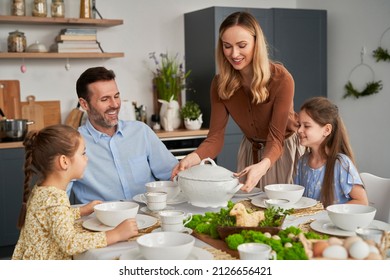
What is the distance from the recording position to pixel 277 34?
178 inches

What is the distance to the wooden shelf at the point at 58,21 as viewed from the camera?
12.6 feet

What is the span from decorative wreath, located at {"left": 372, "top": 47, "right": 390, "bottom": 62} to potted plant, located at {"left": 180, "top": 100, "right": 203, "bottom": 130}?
1441 millimetres

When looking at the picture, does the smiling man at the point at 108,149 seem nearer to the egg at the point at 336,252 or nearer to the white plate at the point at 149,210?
the white plate at the point at 149,210

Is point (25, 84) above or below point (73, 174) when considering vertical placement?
above

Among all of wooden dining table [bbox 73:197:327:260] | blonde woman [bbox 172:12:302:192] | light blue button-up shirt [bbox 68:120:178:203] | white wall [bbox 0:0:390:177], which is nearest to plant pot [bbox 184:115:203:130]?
white wall [bbox 0:0:390:177]

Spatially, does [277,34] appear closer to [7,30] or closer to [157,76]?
[157,76]

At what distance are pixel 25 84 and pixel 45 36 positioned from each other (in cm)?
39

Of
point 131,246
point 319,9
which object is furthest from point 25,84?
point 131,246

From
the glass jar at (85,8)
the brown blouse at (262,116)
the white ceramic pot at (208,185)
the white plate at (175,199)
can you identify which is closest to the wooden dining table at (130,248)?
the white ceramic pot at (208,185)

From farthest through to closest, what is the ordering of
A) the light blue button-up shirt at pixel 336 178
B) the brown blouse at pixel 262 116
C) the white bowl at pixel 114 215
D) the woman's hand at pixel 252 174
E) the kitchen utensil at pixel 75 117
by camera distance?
the kitchen utensil at pixel 75 117, the brown blouse at pixel 262 116, the light blue button-up shirt at pixel 336 178, the woman's hand at pixel 252 174, the white bowl at pixel 114 215

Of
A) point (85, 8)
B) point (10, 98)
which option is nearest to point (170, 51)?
point (85, 8)

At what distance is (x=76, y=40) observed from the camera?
408 cm

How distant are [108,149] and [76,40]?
2007 mm

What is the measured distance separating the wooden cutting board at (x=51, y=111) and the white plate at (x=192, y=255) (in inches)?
119
